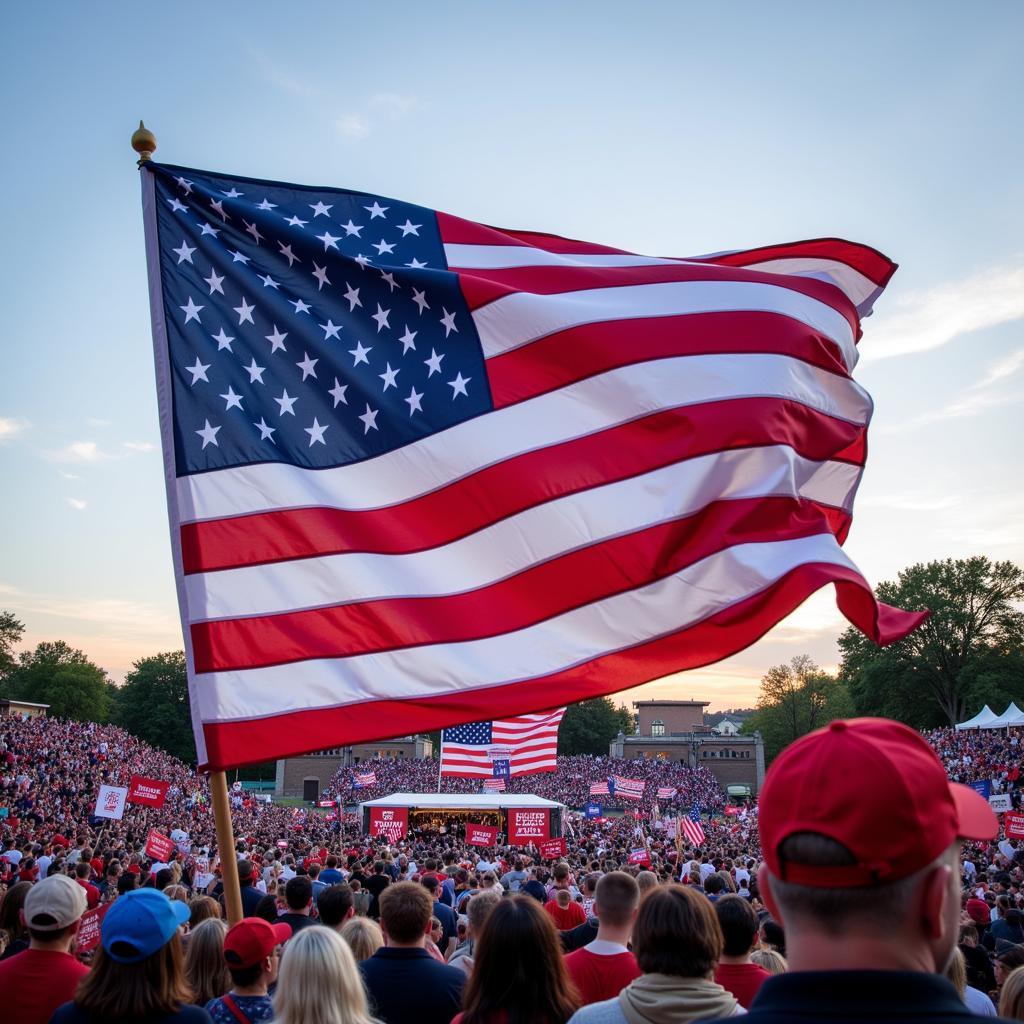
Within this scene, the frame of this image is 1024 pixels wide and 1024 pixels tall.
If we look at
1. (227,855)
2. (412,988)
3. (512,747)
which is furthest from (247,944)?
(512,747)

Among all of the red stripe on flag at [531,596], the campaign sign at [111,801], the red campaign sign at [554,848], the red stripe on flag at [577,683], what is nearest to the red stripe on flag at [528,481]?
the red stripe on flag at [531,596]

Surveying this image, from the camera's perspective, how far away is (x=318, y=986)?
137 inches

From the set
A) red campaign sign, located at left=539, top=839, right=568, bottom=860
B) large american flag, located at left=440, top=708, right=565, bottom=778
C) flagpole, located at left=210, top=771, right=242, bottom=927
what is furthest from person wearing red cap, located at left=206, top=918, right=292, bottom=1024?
large american flag, located at left=440, top=708, right=565, bottom=778

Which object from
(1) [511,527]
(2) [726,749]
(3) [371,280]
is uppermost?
(3) [371,280]

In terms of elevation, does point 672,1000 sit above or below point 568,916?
above

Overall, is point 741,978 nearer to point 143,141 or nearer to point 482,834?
point 143,141

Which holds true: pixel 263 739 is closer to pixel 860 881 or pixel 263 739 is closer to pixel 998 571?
pixel 860 881

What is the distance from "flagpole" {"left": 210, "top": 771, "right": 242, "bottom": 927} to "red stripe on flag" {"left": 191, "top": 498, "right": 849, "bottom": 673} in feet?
3.48

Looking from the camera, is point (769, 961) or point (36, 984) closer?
point (36, 984)

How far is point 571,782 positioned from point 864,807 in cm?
7560

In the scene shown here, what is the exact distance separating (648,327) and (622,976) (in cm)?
407

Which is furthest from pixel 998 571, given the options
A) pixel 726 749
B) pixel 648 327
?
pixel 648 327

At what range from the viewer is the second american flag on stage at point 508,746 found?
2336cm

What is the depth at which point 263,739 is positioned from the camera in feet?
18.6
